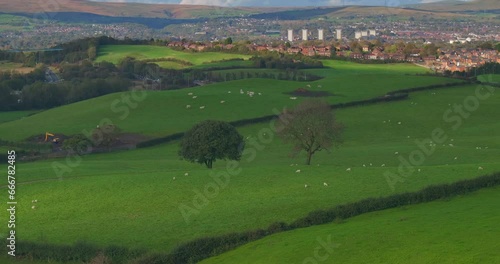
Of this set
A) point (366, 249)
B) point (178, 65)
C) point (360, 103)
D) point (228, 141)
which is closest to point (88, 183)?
point (228, 141)

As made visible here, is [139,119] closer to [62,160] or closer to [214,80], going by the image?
[62,160]

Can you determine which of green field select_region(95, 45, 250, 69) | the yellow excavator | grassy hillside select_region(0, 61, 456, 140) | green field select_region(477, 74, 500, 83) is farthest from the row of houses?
the yellow excavator

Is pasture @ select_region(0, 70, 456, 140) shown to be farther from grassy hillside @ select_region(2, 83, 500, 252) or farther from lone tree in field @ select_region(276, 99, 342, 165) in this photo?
lone tree in field @ select_region(276, 99, 342, 165)

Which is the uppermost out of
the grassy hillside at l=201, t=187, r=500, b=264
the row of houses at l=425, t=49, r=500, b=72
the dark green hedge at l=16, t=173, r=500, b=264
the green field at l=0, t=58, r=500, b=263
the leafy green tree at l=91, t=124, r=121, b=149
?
the grassy hillside at l=201, t=187, r=500, b=264

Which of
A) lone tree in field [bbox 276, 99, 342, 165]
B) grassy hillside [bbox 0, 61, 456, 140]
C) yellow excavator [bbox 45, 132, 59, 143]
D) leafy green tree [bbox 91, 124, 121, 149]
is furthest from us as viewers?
grassy hillside [bbox 0, 61, 456, 140]

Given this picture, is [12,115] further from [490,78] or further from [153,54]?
[490,78]

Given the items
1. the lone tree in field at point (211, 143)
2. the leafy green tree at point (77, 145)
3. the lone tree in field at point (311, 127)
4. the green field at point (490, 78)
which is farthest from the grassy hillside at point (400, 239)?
the green field at point (490, 78)
